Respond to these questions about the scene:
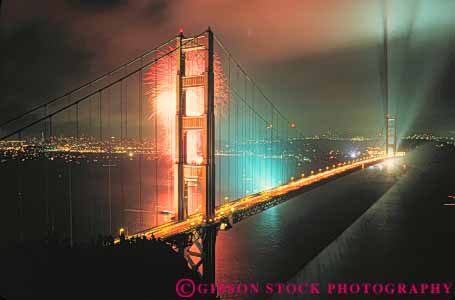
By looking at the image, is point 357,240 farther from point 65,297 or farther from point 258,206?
point 65,297

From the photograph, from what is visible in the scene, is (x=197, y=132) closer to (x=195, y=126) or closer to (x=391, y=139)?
(x=195, y=126)

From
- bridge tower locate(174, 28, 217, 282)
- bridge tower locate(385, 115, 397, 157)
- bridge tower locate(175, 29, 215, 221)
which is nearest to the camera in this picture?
bridge tower locate(174, 28, 217, 282)

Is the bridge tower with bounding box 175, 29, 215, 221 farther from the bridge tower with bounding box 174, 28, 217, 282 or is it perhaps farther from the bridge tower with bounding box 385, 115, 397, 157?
the bridge tower with bounding box 385, 115, 397, 157

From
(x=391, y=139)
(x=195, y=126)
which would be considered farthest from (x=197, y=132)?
(x=391, y=139)

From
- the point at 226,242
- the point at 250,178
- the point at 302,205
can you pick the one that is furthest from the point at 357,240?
the point at 250,178

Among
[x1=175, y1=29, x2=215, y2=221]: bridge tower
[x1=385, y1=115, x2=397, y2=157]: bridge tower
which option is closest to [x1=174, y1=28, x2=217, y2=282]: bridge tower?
[x1=175, y1=29, x2=215, y2=221]: bridge tower

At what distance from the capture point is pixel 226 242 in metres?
38.4

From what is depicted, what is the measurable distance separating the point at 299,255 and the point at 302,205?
28877 millimetres

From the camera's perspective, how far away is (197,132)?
684 inches

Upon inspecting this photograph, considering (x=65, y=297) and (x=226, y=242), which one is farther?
(x=226, y=242)

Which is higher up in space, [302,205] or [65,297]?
[65,297]

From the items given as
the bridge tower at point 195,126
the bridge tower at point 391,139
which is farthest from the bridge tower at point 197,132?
the bridge tower at point 391,139

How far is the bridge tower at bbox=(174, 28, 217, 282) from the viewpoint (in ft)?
54.1

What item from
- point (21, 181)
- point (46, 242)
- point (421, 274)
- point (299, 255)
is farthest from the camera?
point (21, 181)
